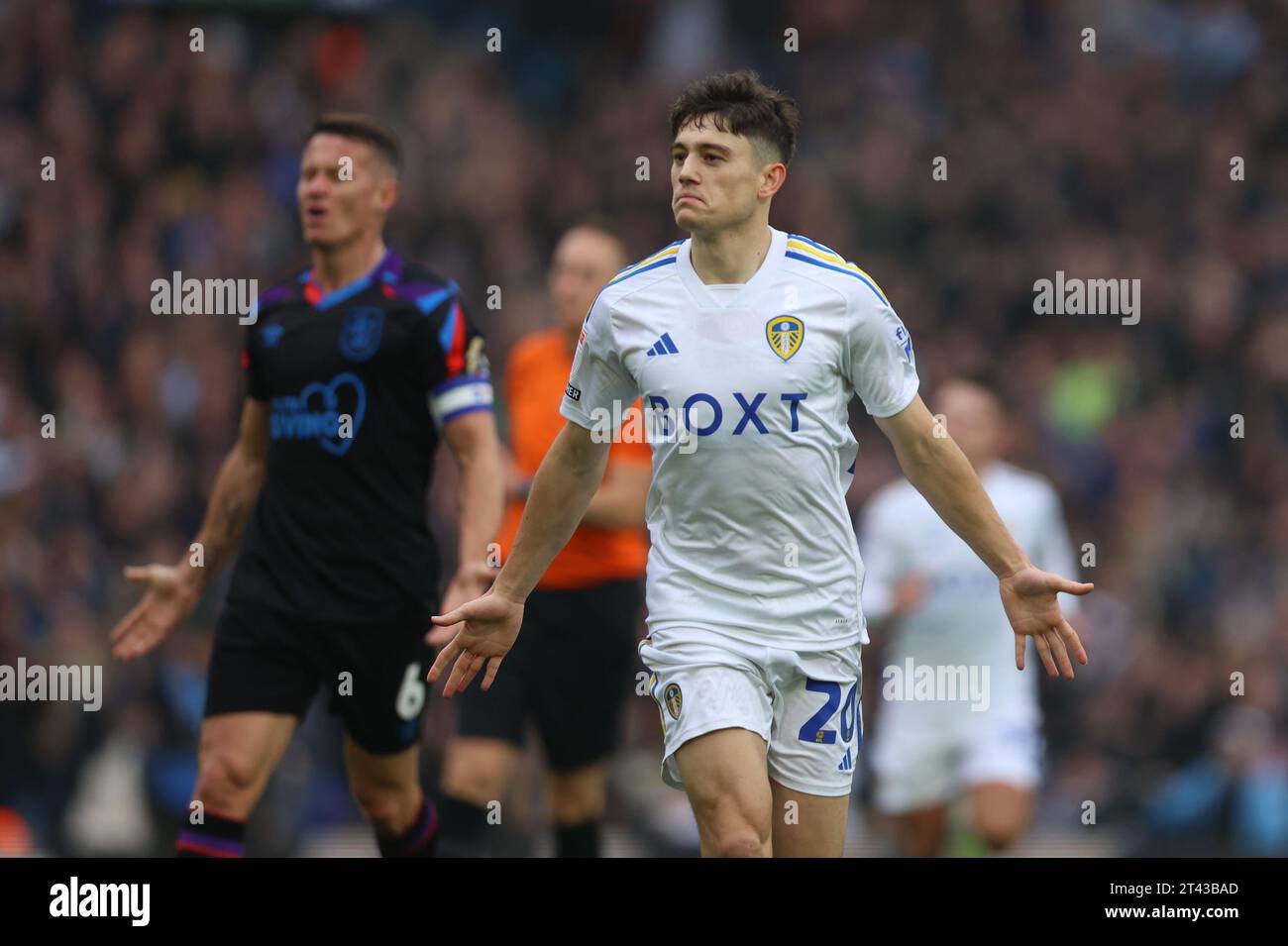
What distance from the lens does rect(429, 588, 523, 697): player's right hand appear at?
576 centimetres

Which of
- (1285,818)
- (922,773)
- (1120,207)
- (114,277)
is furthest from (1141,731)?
(114,277)

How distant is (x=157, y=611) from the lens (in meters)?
7.21

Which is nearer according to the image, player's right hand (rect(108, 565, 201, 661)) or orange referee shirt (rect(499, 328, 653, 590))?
player's right hand (rect(108, 565, 201, 661))

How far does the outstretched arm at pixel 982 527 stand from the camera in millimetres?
5586

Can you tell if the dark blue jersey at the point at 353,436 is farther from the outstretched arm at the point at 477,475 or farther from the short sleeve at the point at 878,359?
the short sleeve at the point at 878,359

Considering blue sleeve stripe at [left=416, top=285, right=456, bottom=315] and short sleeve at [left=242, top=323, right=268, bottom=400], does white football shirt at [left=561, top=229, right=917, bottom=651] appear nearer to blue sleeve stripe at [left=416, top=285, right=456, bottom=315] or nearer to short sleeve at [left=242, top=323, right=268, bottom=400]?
blue sleeve stripe at [left=416, top=285, right=456, bottom=315]

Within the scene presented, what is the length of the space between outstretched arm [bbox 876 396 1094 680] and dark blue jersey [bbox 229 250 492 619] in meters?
1.89

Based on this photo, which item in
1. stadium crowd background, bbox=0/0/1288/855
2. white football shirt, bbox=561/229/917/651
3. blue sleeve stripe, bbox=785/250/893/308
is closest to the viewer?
white football shirt, bbox=561/229/917/651

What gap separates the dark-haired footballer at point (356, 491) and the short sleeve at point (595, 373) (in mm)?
988

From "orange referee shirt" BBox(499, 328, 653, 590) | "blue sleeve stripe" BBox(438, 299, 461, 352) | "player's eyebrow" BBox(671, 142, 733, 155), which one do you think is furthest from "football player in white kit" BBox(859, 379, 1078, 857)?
"player's eyebrow" BBox(671, 142, 733, 155)

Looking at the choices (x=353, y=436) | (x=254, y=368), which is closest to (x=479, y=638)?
(x=353, y=436)

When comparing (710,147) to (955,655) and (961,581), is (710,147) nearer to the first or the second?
(961,581)

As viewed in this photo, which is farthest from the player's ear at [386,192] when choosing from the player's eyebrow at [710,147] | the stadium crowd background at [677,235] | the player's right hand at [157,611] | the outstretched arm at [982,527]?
the stadium crowd background at [677,235]

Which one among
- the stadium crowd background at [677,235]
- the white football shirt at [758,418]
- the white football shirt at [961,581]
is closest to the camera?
the white football shirt at [758,418]
